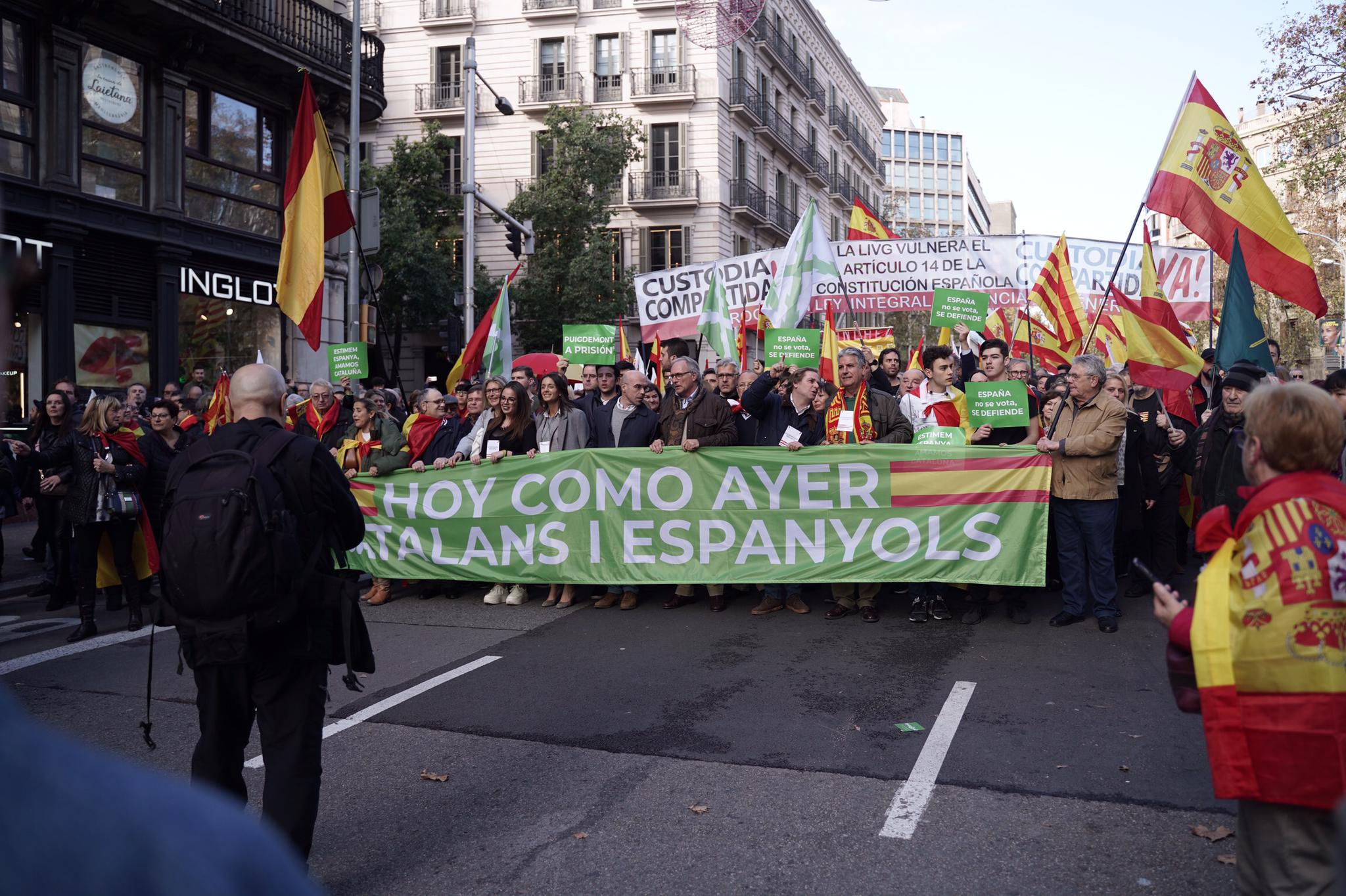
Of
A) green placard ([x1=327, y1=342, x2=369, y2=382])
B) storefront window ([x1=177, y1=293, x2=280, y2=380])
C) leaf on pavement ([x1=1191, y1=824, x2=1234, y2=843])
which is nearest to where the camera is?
leaf on pavement ([x1=1191, y1=824, x2=1234, y2=843])

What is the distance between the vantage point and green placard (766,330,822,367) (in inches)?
365

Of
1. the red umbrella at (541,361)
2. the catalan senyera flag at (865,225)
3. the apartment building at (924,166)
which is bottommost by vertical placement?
the red umbrella at (541,361)

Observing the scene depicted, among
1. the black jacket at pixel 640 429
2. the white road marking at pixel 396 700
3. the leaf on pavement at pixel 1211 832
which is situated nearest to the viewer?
the leaf on pavement at pixel 1211 832

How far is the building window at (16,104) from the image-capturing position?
1526cm

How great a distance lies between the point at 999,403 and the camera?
8.56 m

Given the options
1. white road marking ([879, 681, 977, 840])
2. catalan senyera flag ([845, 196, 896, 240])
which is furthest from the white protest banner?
white road marking ([879, 681, 977, 840])

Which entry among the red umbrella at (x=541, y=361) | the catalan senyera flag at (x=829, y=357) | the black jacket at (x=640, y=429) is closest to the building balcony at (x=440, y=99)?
the red umbrella at (x=541, y=361)

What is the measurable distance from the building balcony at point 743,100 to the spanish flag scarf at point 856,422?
32099 millimetres

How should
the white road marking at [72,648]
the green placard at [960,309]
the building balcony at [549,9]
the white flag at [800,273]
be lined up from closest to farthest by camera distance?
the white road marking at [72,648], the white flag at [800,273], the green placard at [960,309], the building balcony at [549,9]

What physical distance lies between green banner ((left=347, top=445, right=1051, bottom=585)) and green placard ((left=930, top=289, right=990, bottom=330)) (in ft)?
15.4

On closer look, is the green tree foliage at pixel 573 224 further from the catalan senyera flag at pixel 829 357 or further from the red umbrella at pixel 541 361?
the catalan senyera flag at pixel 829 357

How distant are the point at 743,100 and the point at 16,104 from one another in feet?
92.9

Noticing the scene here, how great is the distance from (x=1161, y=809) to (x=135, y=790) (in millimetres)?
4604

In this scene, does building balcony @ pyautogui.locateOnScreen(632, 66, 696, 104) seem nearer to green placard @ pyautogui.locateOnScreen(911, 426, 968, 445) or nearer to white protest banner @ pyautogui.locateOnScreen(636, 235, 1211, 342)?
white protest banner @ pyautogui.locateOnScreen(636, 235, 1211, 342)
